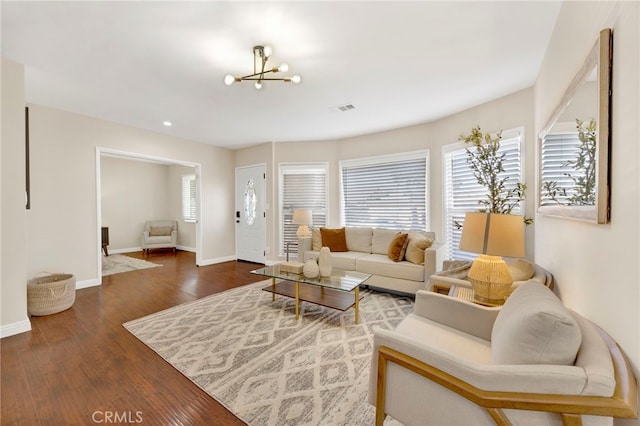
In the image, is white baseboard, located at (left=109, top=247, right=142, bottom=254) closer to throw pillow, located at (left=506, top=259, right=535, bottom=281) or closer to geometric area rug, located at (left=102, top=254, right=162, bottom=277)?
geometric area rug, located at (left=102, top=254, right=162, bottom=277)

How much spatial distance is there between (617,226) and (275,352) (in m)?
2.20

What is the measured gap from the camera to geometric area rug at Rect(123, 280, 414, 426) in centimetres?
156

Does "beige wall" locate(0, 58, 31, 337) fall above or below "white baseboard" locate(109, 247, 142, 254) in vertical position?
above

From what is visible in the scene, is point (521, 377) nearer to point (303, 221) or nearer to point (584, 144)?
point (584, 144)

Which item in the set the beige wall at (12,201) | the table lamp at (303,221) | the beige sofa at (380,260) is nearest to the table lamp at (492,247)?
the beige sofa at (380,260)

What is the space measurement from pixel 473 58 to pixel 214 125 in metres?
3.63

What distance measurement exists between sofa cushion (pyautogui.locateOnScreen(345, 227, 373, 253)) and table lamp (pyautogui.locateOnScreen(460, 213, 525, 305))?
2302 mm

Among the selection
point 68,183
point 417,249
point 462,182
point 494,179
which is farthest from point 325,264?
point 68,183

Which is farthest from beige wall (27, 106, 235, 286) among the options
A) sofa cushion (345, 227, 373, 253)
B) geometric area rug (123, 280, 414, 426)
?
sofa cushion (345, 227, 373, 253)

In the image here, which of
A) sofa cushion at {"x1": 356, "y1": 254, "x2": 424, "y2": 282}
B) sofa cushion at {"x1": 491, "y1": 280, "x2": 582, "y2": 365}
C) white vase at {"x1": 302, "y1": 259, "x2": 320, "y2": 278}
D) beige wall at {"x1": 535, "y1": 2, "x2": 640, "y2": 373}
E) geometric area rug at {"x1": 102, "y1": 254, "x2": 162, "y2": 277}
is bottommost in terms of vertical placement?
geometric area rug at {"x1": 102, "y1": 254, "x2": 162, "y2": 277}

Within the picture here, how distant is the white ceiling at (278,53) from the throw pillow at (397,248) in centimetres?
179

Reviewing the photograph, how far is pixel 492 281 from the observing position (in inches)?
70.6

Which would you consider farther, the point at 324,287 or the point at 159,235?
the point at 159,235

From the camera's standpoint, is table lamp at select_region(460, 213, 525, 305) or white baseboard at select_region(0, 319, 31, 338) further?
white baseboard at select_region(0, 319, 31, 338)
